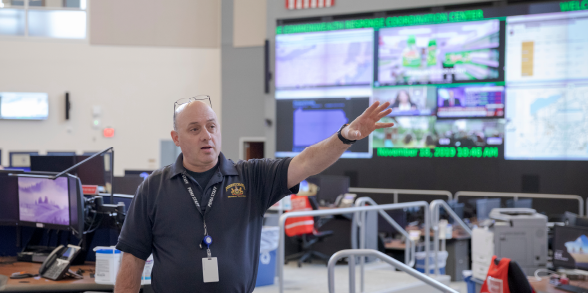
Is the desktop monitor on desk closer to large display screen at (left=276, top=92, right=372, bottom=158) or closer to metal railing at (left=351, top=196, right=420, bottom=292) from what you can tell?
metal railing at (left=351, top=196, right=420, bottom=292)

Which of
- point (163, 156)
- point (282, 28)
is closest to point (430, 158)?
point (282, 28)

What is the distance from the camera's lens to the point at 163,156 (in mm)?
10773

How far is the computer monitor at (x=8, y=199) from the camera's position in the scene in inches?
137

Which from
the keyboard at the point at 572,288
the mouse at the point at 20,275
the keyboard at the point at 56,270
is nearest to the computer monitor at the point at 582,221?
the keyboard at the point at 572,288

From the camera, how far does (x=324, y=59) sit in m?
9.24

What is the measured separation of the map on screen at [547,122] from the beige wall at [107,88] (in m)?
5.72

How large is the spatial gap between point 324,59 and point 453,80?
231 centimetres

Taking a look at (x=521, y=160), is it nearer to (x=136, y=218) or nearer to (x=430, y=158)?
(x=430, y=158)

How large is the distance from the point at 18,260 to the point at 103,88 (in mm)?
7756

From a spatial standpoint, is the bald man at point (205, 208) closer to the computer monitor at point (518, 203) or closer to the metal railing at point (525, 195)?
the computer monitor at point (518, 203)

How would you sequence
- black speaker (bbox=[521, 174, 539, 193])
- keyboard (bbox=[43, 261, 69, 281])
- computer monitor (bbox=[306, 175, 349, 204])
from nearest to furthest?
1. keyboard (bbox=[43, 261, 69, 281])
2. computer monitor (bbox=[306, 175, 349, 204])
3. black speaker (bbox=[521, 174, 539, 193])

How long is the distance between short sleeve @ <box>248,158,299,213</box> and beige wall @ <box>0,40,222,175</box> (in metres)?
8.77

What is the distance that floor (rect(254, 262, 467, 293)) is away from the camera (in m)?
4.88

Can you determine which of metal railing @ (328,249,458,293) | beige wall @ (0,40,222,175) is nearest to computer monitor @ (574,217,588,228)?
metal railing @ (328,249,458,293)
